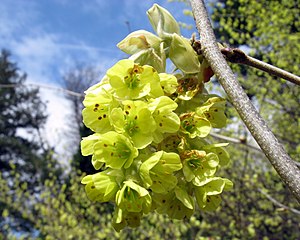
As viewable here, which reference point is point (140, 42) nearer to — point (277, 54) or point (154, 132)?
point (154, 132)

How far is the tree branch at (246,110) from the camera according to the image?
0.51m

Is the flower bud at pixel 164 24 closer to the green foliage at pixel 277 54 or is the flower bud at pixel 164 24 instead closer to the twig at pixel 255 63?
the twig at pixel 255 63

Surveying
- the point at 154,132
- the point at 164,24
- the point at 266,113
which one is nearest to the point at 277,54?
the point at 266,113

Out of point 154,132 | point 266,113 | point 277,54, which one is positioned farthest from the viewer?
point 266,113

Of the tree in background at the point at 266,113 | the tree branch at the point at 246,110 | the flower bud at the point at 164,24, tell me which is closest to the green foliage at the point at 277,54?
the tree in background at the point at 266,113

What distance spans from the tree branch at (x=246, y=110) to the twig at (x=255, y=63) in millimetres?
80

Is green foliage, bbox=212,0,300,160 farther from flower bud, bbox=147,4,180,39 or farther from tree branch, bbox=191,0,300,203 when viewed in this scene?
tree branch, bbox=191,0,300,203

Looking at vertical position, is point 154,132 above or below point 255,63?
below

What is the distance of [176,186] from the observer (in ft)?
2.53

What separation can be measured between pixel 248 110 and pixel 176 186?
24cm

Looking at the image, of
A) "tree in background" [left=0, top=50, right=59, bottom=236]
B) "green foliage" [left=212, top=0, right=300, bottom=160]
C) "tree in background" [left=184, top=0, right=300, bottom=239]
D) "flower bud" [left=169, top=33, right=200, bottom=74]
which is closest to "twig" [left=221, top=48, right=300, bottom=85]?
"flower bud" [left=169, top=33, right=200, bottom=74]

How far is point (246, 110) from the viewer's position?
1.94 ft

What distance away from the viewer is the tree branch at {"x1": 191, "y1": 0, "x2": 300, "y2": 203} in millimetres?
506

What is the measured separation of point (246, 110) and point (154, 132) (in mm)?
209
